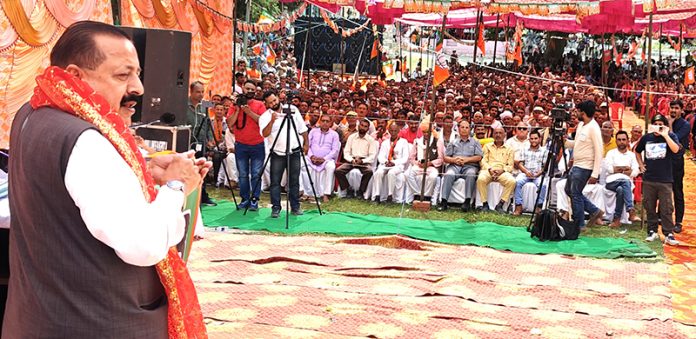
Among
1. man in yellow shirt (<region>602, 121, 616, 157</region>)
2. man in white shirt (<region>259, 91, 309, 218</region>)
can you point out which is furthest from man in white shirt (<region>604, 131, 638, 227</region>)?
man in white shirt (<region>259, 91, 309, 218</region>)

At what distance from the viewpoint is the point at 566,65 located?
35.1m

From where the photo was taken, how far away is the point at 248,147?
953 centimetres

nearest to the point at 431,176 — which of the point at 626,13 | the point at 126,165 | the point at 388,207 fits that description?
the point at 388,207

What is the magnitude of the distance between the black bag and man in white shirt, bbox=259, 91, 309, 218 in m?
2.57

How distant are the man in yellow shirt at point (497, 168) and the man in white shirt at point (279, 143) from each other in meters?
2.31

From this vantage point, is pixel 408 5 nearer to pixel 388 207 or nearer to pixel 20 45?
pixel 388 207

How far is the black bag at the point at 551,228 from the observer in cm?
842

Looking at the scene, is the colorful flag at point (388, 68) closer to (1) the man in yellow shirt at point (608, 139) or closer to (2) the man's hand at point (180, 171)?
(1) the man in yellow shirt at point (608, 139)

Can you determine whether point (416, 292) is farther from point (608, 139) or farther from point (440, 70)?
point (608, 139)

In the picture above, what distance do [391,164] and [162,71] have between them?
4050mm

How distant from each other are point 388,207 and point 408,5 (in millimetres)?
2538

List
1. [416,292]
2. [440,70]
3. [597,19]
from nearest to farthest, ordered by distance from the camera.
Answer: [416,292] < [440,70] < [597,19]

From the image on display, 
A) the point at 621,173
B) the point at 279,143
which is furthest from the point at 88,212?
the point at 621,173

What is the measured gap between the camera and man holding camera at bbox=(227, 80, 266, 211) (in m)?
9.44
